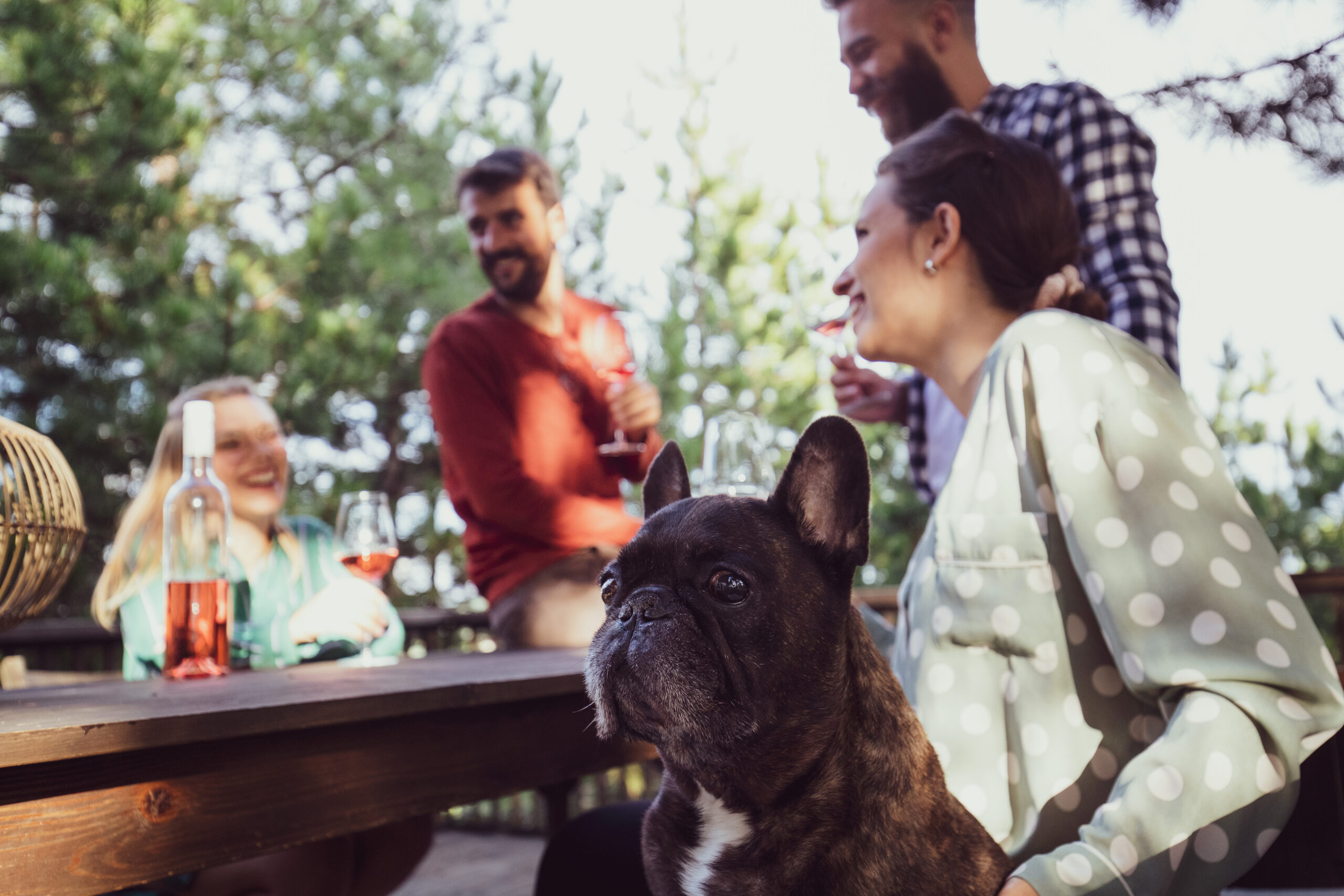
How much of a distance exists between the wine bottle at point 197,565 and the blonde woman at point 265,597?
169mm

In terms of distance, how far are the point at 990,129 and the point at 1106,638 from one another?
1.05 meters

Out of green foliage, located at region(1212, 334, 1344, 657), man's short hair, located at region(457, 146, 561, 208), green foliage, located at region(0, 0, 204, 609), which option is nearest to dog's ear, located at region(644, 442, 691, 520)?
man's short hair, located at region(457, 146, 561, 208)

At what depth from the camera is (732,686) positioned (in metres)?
0.95

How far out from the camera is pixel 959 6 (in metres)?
2.36

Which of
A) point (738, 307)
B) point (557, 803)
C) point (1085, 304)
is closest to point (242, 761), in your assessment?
point (1085, 304)

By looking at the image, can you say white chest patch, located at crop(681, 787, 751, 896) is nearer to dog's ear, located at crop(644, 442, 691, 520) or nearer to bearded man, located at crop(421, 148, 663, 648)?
dog's ear, located at crop(644, 442, 691, 520)

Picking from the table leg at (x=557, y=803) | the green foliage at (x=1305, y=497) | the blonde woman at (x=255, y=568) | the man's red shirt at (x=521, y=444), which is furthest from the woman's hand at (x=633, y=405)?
the green foliage at (x=1305, y=497)

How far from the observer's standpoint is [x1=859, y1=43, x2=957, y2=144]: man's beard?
230 centimetres

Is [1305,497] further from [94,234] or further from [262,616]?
[94,234]

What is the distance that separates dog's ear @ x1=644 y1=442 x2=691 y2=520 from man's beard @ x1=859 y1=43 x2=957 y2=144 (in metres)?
1.48

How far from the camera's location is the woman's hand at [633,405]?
2.34 meters

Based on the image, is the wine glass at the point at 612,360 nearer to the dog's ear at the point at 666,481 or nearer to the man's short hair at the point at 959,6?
the man's short hair at the point at 959,6

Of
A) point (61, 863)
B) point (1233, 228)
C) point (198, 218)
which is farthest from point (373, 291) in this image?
point (61, 863)

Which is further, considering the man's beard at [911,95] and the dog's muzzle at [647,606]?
the man's beard at [911,95]
